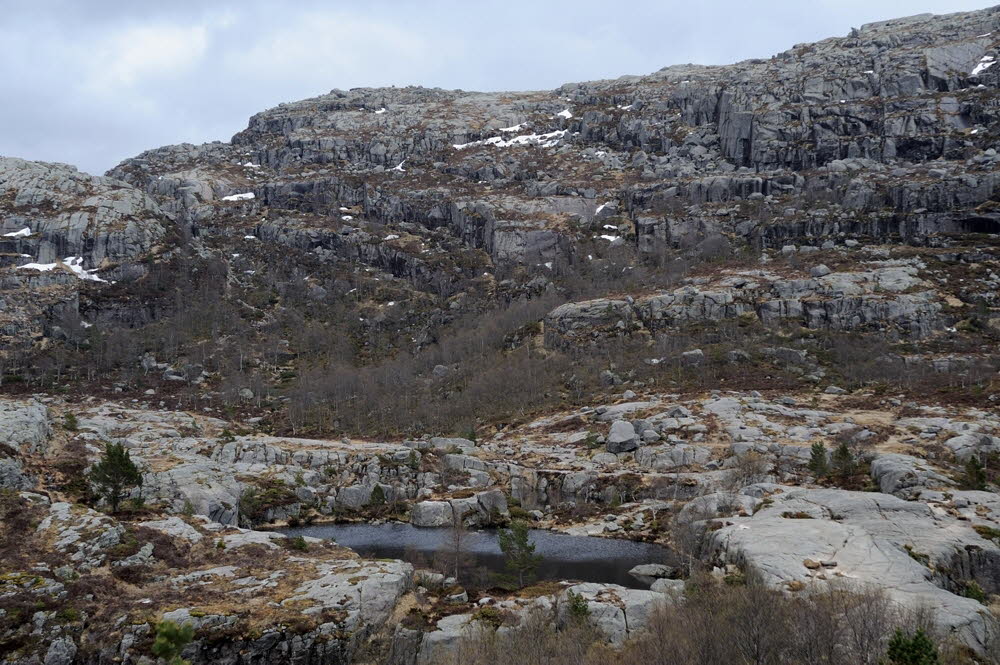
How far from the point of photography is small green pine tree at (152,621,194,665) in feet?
89.4

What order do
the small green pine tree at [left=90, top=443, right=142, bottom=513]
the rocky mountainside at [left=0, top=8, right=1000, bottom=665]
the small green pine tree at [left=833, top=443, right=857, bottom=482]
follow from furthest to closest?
the small green pine tree at [left=833, top=443, right=857, bottom=482] < the small green pine tree at [left=90, top=443, right=142, bottom=513] < the rocky mountainside at [left=0, top=8, right=1000, bottom=665]

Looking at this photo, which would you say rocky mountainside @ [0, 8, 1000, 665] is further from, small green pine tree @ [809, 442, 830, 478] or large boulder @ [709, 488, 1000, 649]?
small green pine tree @ [809, 442, 830, 478]

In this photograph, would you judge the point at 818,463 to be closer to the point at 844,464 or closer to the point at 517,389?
the point at 844,464

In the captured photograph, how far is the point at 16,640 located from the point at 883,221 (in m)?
161

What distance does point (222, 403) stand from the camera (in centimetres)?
11619

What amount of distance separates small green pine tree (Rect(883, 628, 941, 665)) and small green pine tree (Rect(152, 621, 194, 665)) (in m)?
26.5

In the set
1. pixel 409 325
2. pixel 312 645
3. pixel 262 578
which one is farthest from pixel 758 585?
pixel 409 325

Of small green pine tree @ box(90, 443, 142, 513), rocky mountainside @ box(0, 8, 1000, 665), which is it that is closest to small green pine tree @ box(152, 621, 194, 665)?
rocky mountainside @ box(0, 8, 1000, 665)

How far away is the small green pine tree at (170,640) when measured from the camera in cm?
2723

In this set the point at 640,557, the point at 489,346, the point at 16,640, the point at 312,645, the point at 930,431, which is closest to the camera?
the point at 16,640

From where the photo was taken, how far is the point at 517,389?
111 meters

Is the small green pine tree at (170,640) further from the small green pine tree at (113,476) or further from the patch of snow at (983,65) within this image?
the patch of snow at (983,65)

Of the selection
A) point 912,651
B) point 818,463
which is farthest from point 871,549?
point 818,463

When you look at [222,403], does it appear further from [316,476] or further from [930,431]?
[930,431]
